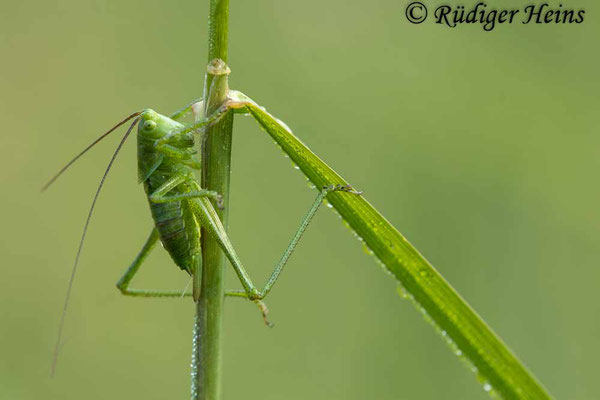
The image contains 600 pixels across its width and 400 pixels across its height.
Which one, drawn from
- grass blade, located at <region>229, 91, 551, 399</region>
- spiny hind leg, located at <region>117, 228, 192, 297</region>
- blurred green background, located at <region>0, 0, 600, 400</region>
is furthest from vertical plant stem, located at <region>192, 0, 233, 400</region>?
blurred green background, located at <region>0, 0, 600, 400</region>

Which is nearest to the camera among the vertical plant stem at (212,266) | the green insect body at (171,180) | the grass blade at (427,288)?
the grass blade at (427,288)

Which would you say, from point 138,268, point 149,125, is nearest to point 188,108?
point 149,125

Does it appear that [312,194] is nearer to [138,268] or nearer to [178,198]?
[138,268]

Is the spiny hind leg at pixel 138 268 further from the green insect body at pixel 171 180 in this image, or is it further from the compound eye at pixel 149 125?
the compound eye at pixel 149 125

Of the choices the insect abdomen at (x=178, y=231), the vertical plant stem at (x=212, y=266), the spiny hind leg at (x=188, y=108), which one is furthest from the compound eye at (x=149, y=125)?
the vertical plant stem at (x=212, y=266)

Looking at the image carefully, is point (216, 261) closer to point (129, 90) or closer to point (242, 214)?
point (242, 214)

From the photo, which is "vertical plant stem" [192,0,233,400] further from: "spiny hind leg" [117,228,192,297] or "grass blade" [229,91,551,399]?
"spiny hind leg" [117,228,192,297]

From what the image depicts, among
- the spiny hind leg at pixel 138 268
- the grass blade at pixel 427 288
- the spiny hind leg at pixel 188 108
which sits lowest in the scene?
the spiny hind leg at pixel 138 268
